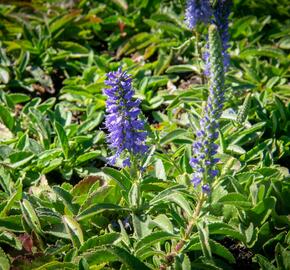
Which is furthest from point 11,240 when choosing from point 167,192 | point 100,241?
point 167,192

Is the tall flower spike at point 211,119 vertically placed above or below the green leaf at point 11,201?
above

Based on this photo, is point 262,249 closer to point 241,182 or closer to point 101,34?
point 241,182

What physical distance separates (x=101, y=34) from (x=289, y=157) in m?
3.50

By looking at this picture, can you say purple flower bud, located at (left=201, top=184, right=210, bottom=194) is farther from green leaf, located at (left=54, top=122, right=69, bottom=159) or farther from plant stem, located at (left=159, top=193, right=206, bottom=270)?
green leaf, located at (left=54, top=122, right=69, bottom=159)

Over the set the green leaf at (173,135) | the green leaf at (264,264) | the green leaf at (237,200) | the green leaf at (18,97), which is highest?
the green leaf at (18,97)

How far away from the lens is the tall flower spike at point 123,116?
3266 mm

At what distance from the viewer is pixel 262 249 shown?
3.94 m

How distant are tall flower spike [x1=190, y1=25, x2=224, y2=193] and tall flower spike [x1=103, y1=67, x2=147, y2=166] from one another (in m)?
0.49

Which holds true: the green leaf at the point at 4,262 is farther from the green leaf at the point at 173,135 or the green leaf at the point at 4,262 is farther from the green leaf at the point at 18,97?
the green leaf at the point at 18,97

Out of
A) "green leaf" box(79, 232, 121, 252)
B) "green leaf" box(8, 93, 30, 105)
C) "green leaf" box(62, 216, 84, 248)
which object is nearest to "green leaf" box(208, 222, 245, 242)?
"green leaf" box(79, 232, 121, 252)

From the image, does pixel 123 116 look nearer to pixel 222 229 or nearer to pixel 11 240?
pixel 222 229

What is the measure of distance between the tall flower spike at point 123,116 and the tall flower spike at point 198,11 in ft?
5.74

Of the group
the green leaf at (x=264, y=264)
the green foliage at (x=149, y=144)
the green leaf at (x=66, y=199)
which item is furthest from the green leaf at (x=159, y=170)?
the green leaf at (x=264, y=264)

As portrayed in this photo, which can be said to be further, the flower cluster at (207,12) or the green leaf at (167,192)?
the flower cluster at (207,12)
